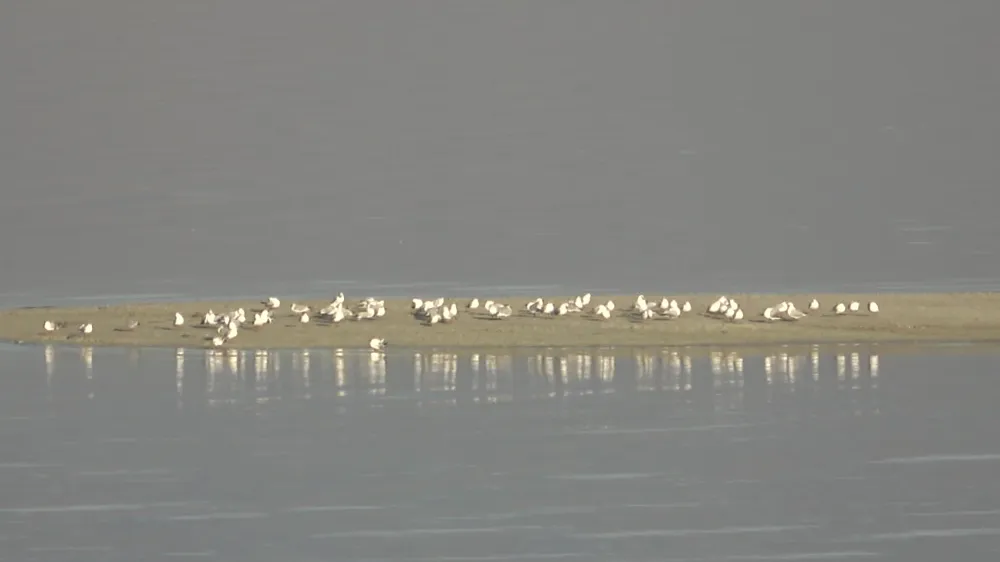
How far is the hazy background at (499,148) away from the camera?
33.1 metres

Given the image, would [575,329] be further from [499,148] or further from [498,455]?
[499,148]

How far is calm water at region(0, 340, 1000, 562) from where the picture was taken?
59.3 ft

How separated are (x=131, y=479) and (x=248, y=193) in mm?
23870

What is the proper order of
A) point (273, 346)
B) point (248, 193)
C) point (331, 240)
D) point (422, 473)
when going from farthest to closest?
1. point (248, 193)
2. point (331, 240)
3. point (273, 346)
4. point (422, 473)

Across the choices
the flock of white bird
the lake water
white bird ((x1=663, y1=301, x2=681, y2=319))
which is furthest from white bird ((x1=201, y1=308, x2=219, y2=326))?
white bird ((x1=663, y1=301, x2=681, y2=319))

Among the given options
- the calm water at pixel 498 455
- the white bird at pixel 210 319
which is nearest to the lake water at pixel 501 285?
the calm water at pixel 498 455

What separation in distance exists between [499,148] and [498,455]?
32.6 metres

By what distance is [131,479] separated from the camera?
791 inches

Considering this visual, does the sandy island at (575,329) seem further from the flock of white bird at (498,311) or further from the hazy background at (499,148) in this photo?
the hazy background at (499,148)

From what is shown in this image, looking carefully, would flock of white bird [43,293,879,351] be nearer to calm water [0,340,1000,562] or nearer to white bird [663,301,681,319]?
white bird [663,301,681,319]

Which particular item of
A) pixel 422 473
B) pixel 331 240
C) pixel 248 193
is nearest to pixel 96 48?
pixel 248 193

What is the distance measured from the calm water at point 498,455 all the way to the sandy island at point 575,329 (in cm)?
42

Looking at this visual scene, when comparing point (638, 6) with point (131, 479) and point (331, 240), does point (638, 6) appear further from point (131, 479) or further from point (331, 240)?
point (131, 479)

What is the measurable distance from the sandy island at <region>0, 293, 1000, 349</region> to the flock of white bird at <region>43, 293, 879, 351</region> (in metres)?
0.07
